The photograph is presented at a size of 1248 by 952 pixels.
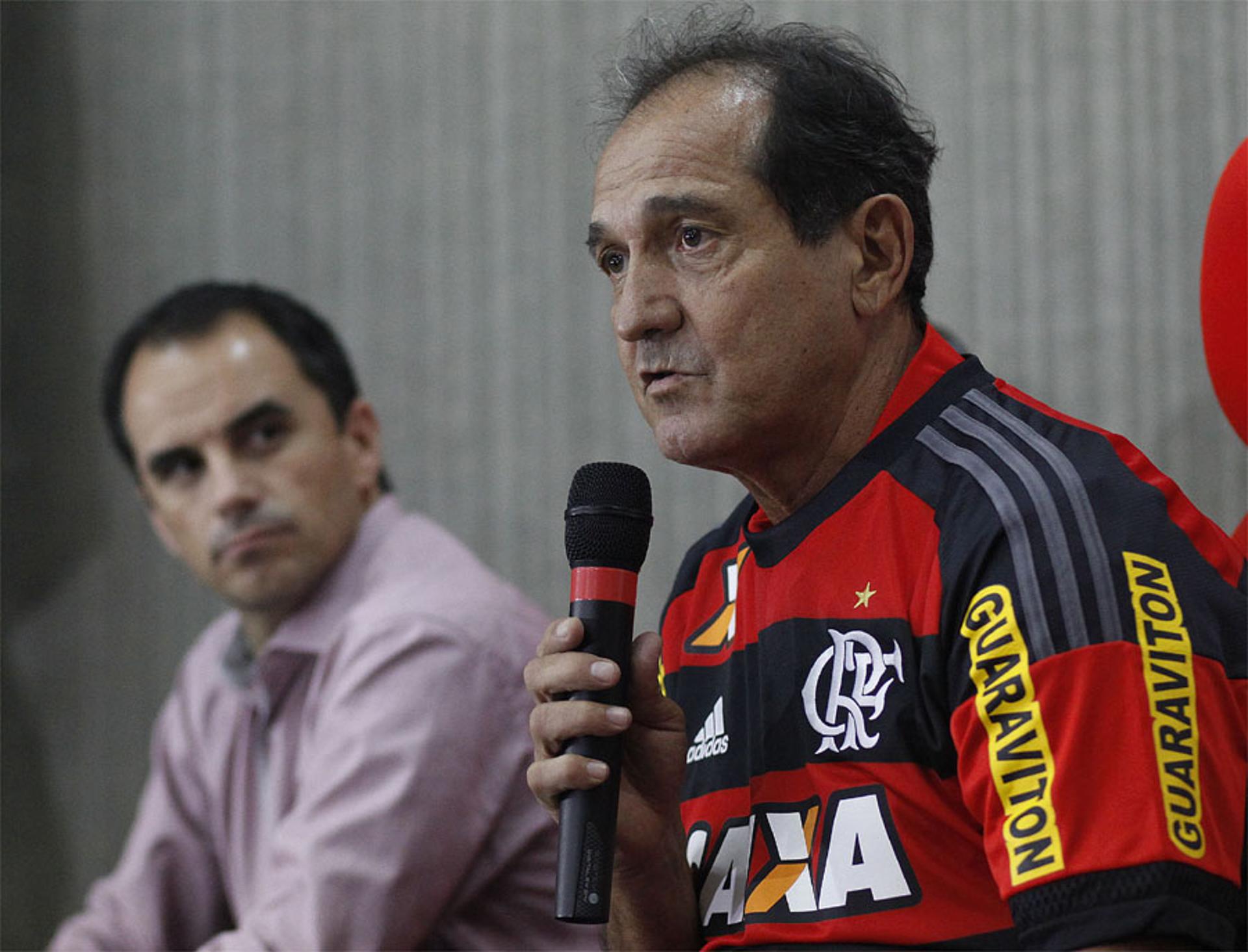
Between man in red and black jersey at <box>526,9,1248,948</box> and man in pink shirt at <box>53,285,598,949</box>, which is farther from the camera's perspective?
man in pink shirt at <box>53,285,598,949</box>

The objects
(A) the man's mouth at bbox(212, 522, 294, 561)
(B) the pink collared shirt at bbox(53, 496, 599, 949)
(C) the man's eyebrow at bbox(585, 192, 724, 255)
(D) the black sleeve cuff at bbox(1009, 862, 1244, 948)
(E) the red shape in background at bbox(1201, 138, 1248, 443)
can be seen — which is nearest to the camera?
(D) the black sleeve cuff at bbox(1009, 862, 1244, 948)

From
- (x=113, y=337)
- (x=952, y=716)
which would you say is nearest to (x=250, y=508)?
(x=113, y=337)

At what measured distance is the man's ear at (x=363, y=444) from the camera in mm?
2402

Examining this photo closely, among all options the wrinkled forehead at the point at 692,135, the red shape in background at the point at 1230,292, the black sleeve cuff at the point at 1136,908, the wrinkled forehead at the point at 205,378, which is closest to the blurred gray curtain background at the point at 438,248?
the wrinkled forehead at the point at 205,378

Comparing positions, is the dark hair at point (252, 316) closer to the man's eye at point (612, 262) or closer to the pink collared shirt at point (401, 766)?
the pink collared shirt at point (401, 766)

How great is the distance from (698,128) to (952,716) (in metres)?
0.52

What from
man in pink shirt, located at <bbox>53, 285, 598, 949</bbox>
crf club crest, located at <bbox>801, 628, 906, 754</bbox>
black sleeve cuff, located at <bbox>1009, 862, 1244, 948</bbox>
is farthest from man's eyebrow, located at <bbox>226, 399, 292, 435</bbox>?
black sleeve cuff, located at <bbox>1009, 862, 1244, 948</bbox>

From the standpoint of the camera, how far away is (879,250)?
1.24 metres

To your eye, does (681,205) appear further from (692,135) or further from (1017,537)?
(1017,537)

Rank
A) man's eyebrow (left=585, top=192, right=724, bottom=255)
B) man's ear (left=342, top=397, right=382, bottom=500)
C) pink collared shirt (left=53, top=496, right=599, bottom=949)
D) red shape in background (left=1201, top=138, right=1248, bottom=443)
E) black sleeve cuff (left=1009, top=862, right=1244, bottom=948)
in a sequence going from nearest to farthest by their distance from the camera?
1. black sleeve cuff (left=1009, top=862, right=1244, bottom=948)
2. man's eyebrow (left=585, top=192, right=724, bottom=255)
3. red shape in background (left=1201, top=138, right=1248, bottom=443)
4. pink collared shirt (left=53, top=496, right=599, bottom=949)
5. man's ear (left=342, top=397, right=382, bottom=500)

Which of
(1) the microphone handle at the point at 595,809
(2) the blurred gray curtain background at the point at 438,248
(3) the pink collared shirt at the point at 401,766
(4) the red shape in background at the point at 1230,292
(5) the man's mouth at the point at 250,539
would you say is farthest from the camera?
(2) the blurred gray curtain background at the point at 438,248

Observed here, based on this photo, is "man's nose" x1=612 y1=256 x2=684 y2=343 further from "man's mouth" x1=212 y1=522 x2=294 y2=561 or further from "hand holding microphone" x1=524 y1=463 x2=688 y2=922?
"man's mouth" x1=212 y1=522 x2=294 y2=561

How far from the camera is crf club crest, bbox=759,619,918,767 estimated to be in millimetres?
1069

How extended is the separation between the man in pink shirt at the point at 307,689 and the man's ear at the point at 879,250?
855 millimetres
